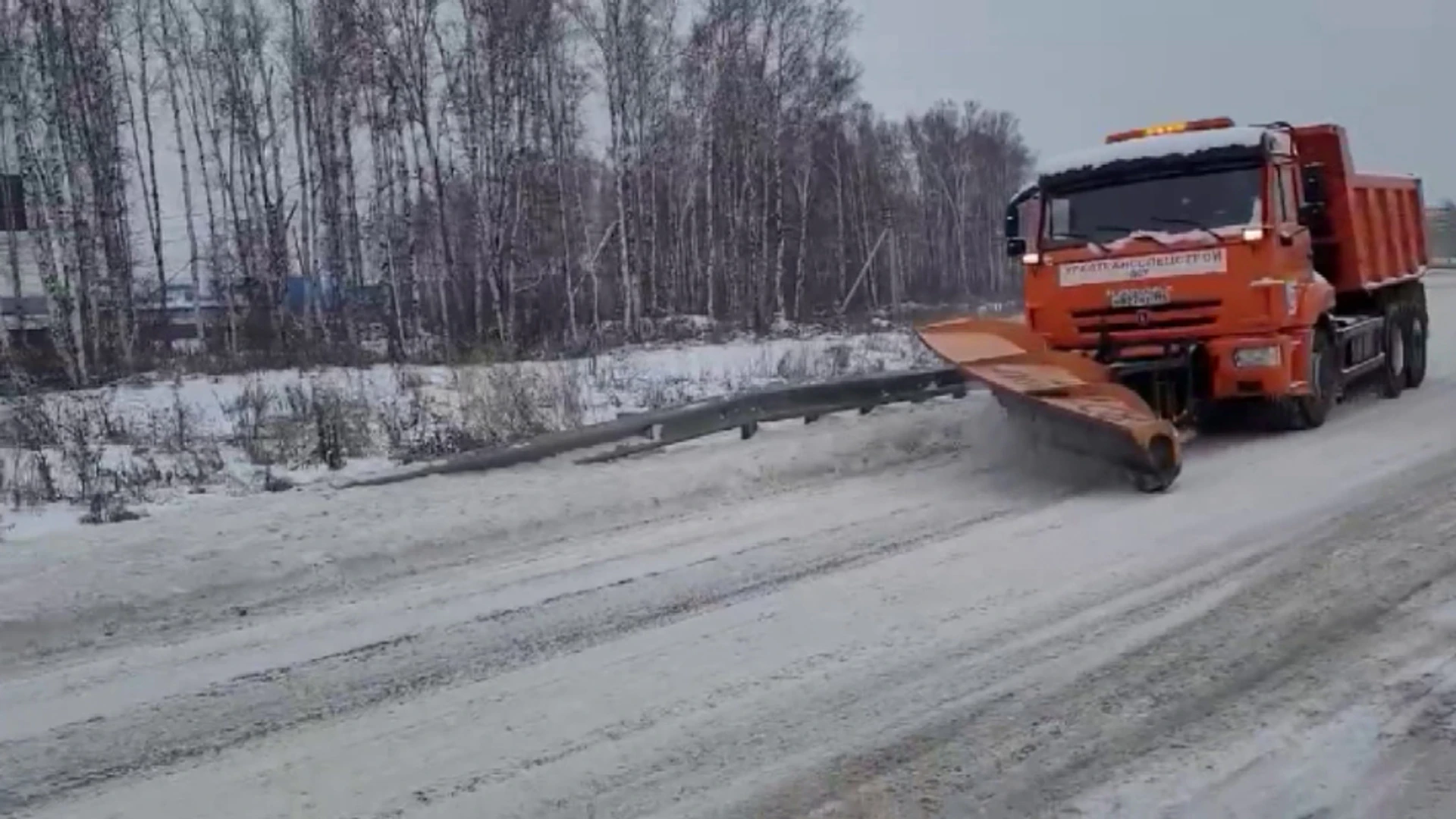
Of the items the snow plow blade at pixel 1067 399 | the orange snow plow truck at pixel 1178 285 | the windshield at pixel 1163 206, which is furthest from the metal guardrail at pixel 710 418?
the windshield at pixel 1163 206

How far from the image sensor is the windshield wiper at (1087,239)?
1073cm

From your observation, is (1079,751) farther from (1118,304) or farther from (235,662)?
(1118,304)

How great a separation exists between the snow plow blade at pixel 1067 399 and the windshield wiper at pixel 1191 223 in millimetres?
1405

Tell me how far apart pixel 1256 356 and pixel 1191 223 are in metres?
1.24

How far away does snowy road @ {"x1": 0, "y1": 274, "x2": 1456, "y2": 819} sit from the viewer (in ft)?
12.5

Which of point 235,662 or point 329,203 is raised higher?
point 329,203

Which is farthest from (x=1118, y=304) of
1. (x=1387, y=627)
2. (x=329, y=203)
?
(x=329, y=203)

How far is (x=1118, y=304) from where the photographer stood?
34.9 feet

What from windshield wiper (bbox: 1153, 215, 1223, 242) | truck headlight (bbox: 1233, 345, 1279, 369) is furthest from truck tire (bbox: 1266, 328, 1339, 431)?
windshield wiper (bbox: 1153, 215, 1223, 242)

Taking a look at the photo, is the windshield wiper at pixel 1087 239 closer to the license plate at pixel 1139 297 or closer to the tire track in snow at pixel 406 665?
the license plate at pixel 1139 297

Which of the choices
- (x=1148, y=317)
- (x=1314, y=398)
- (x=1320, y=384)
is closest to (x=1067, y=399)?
(x=1148, y=317)

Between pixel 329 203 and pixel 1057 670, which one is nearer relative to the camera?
pixel 1057 670

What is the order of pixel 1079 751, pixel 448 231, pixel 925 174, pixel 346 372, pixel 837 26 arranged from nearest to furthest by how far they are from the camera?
pixel 1079 751 → pixel 346 372 → pixel 448 231 → pixel 837 26 → pixel 925 174

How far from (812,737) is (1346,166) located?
35.2 ft
